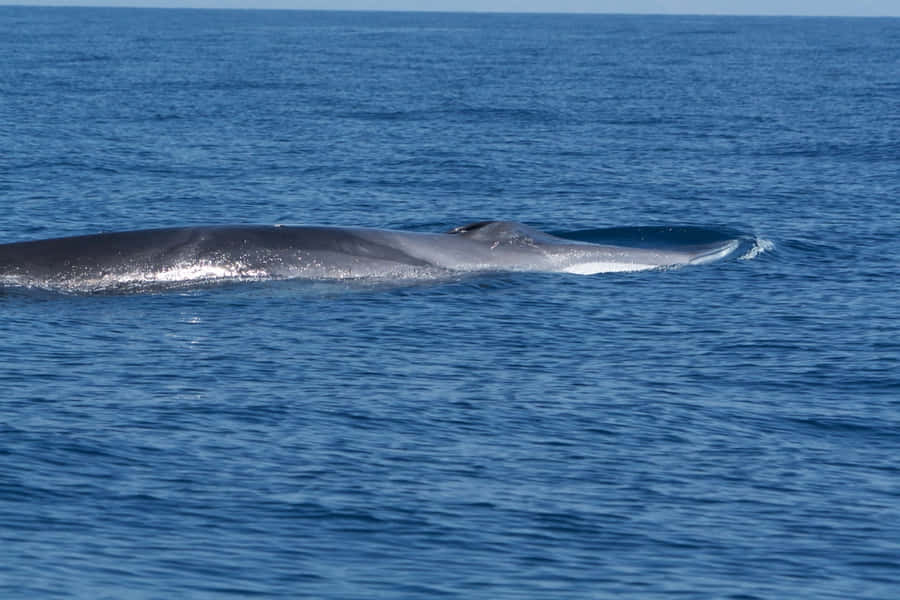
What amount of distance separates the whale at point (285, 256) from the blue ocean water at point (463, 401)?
512 millimetres

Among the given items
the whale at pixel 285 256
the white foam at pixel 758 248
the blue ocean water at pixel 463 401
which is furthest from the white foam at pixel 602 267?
the white foam at pixel 758 248

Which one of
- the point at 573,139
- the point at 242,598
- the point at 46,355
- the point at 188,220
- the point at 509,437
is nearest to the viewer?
the point at 242,598

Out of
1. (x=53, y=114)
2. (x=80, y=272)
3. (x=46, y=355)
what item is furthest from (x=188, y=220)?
(x=53, y=114)

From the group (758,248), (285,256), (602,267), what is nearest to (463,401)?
(285,256)

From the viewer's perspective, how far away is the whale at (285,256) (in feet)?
76.6

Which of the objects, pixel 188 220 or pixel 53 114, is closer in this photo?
→ pixel 188 220

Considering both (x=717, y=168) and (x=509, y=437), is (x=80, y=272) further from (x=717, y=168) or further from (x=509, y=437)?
(x=717, y=168)

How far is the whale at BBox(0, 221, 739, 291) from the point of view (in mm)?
23344

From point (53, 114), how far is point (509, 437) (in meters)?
40.5

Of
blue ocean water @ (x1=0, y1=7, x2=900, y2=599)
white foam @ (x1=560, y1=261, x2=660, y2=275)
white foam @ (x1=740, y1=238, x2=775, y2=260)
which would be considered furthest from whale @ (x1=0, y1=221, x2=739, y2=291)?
white foam @ (x1=740, y1=238, x2=775, y2=260)

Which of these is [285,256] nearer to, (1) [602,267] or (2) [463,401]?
(1) [602,267]

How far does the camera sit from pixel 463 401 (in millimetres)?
17797

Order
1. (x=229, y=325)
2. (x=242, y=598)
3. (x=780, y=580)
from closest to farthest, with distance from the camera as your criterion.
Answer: (x=242, y=598), (x=780, y=580), (x=229, y=325)

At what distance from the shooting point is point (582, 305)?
2367 cm
